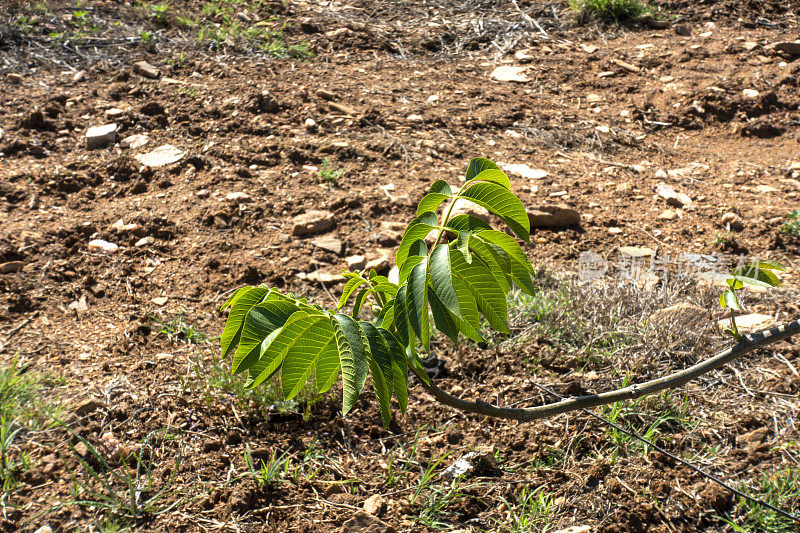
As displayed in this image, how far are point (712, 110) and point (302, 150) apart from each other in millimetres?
2523

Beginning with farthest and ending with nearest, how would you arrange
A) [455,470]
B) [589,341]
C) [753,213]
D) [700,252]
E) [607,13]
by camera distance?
[607,13]
[753,213]
[700,252]
[589,341]
[455,470]

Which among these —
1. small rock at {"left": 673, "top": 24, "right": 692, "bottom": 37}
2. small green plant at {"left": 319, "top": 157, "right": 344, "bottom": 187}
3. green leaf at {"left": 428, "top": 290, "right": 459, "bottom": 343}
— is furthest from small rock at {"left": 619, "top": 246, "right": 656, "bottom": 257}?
small rock at {"left": 673, "top": 24, "right": 692, "bottom": 37}

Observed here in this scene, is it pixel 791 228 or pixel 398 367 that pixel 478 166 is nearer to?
pixel 398 367

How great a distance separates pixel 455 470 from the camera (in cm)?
190

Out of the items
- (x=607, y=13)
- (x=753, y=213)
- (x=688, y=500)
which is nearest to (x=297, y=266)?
(x=688, y=500)

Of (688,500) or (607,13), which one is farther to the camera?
(607,13)

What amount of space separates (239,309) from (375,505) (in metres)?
0.81

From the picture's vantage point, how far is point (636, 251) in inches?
114

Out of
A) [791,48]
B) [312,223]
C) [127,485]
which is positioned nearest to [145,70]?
[312,223]

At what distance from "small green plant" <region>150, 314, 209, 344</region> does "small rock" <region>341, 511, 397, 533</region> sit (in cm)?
91

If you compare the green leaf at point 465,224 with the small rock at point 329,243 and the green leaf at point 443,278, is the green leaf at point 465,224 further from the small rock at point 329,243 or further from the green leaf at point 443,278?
the small rock at point 329,243

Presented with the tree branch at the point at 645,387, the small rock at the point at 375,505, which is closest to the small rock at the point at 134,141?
the small rock at the point at 375,505

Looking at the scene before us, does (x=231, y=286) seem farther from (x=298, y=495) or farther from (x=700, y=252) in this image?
(x=700, y=252)

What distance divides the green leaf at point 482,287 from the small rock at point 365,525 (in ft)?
2.58
